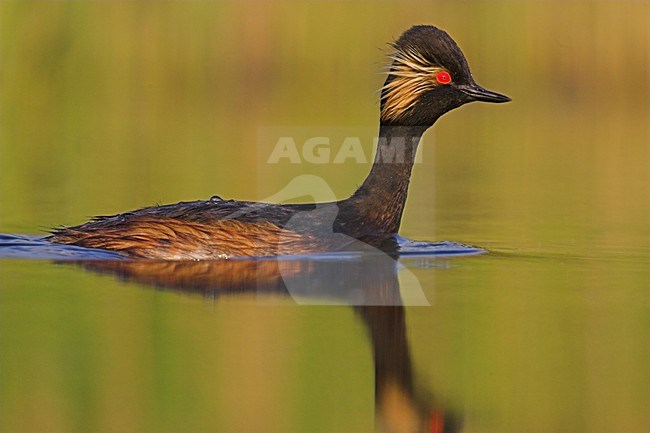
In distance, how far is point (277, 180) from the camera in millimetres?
13664

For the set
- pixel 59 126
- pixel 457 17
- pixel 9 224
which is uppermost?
pixel 457 17

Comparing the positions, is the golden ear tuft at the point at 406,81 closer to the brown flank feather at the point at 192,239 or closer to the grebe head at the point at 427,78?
the grebe head at the point at 427,78

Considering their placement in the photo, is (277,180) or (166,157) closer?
(277,180)

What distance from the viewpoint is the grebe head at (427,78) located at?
9.15 m

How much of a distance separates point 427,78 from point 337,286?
1903 millimetres

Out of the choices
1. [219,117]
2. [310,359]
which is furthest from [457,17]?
[310,359]

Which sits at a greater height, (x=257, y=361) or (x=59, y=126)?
(x=59, y=126)

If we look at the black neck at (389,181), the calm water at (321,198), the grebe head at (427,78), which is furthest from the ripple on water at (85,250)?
the grebe head at (427,78)

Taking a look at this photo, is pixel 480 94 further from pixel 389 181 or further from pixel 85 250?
pixel 85 250

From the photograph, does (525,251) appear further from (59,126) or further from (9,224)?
(59,126)

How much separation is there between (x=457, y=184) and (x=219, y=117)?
8.27 metres

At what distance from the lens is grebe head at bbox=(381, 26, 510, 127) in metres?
9.15

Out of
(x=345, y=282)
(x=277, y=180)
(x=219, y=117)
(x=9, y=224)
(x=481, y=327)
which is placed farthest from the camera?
(x=219, y=117)

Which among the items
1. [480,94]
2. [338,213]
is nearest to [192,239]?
[338,213]
